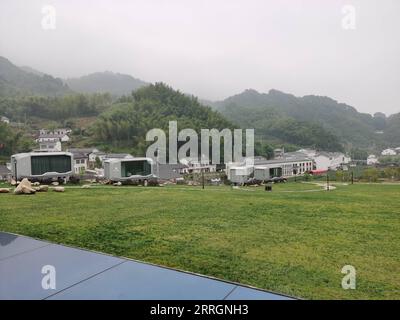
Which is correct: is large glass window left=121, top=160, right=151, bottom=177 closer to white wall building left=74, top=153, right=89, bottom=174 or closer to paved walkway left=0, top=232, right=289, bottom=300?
white wall building left=74, top=153, right=89, bottom=174

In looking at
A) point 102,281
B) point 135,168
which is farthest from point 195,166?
point 102,281

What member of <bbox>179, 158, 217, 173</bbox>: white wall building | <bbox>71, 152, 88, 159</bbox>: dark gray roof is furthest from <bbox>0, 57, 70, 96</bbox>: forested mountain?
<bbox>71, 152, 88, 159</bbox>: dark gray roof

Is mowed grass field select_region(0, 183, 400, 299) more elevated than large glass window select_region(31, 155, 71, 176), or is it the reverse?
large glass window select_region(31, 155, 71, 176)

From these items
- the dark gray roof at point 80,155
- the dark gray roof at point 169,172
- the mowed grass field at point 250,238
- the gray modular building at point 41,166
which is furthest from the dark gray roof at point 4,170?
the dark gray roof at point 169,172

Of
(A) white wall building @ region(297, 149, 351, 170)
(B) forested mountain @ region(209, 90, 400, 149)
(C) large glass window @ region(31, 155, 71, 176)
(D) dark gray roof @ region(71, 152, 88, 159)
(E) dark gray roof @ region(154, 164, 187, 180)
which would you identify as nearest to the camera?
(C) large glass window @ region(31, 155, 71, 176)

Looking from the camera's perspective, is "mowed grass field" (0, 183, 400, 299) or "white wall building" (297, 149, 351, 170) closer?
"mowed grass field" (0, 183, 400, 299)

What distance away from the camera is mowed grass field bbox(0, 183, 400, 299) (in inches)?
124

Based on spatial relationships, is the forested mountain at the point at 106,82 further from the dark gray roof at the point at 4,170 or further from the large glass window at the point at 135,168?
the large glass window at the point at 135,168

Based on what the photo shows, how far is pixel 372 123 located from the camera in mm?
70250

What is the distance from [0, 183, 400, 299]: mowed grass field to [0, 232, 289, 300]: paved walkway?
39 centimetres

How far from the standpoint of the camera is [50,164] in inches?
593

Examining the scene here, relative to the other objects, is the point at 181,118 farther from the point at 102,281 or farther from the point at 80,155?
the point at 102,281

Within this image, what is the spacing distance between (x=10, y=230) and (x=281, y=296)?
4.42 m

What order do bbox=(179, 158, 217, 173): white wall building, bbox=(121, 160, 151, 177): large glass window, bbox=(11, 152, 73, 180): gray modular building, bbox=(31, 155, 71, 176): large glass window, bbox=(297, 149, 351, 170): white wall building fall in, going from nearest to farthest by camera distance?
bbox=(11, 152, 73, 180): gray modular building, bbox=(31, 155, 71, 176): large glass window, bbox=(121, 160, 151, 177): large glass window, bbox=(179, 158, 217, 173): white wall building, bbox=(297, 149, 351, 170): white wall building
